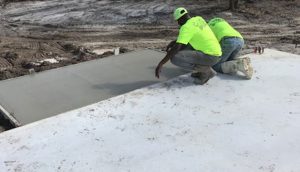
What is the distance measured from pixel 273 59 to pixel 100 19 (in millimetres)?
5536

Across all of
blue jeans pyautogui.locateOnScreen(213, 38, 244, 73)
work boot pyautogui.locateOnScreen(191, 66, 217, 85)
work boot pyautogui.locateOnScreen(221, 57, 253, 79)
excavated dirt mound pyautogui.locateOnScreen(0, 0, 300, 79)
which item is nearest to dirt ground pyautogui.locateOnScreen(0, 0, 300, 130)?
excavated dirt mound pyautogui.locateOnScreen(0, 0, 300, 79)

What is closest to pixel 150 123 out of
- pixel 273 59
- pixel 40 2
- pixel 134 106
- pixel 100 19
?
pixel 134 106

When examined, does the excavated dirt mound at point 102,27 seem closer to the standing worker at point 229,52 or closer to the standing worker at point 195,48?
the standing worker at point 229,52

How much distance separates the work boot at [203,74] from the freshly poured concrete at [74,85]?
418 millimetres

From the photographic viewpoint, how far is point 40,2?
1179 centimetres

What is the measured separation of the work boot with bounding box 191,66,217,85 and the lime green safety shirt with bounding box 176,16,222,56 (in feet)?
0.68

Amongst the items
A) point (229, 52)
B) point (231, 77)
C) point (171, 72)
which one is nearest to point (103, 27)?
point (171, 72)

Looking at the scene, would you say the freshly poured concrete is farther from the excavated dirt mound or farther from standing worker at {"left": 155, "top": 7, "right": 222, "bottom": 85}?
the excavated dirt mound

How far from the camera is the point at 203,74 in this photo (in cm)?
440

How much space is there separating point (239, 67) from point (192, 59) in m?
0.68

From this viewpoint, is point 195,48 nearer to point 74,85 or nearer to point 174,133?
point 174,133

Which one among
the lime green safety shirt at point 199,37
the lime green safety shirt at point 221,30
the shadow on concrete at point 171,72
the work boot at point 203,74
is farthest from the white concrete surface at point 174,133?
the lime green safety shirt at point 221,30

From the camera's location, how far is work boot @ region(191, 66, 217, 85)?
437 cm

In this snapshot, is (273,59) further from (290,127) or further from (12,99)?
(12,99)
